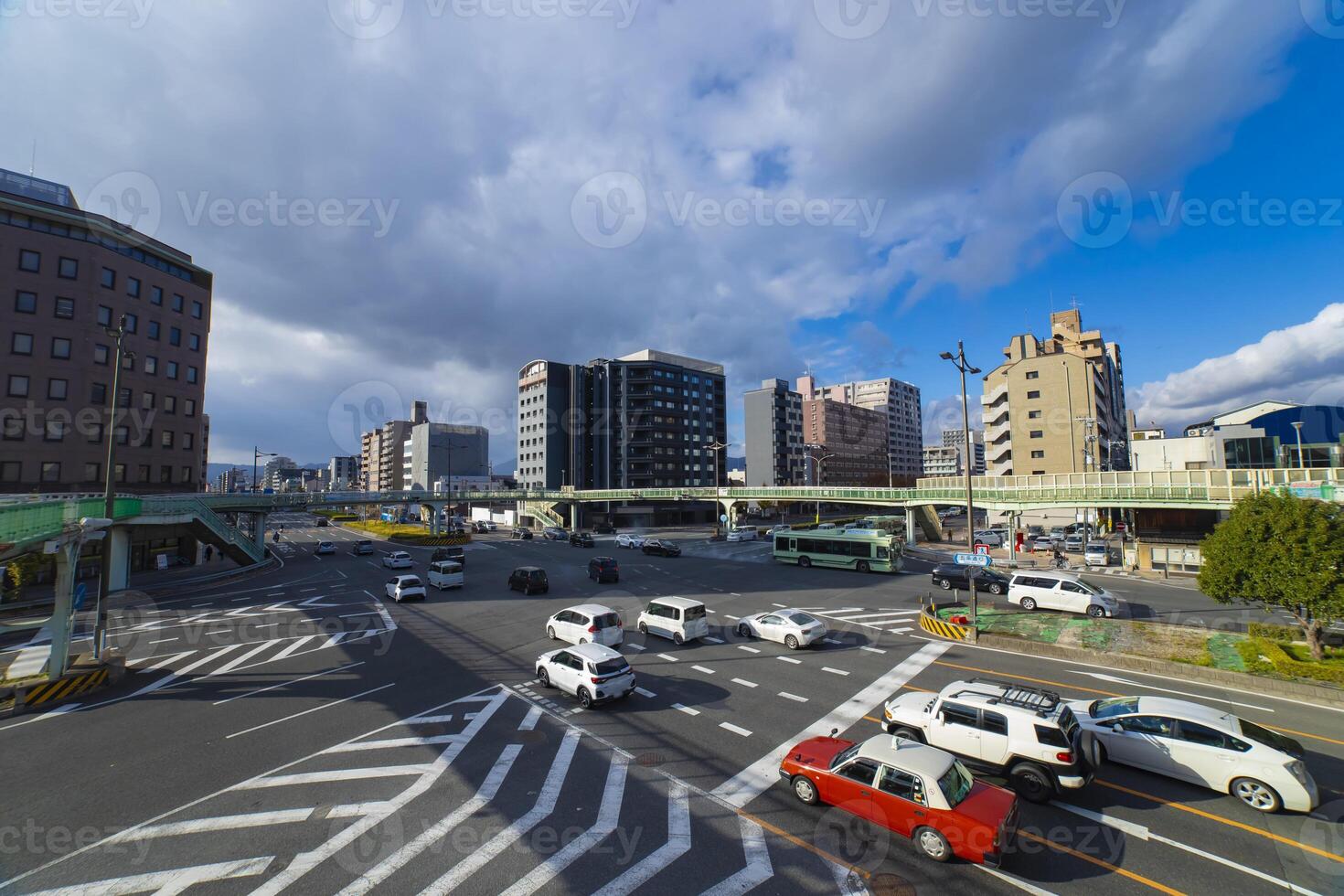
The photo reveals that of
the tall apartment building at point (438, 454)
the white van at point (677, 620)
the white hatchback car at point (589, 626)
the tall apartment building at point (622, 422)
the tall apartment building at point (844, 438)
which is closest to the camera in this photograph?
the white hatchback car at point (589, 626)

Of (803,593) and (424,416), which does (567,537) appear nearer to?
(803,593)

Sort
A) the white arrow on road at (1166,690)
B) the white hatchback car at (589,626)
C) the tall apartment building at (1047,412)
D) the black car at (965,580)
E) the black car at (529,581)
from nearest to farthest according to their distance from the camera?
the white arrow on road at (1166,690)
the white hatchback car at (589,626)
the black car at (965,580)
the black car at (529,581)
the tall apartment building at (1047,412)

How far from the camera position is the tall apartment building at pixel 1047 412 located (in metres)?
72.2

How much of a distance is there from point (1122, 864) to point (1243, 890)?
55.4 inches

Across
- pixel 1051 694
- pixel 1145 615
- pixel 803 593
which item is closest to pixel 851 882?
pixel 1051 694

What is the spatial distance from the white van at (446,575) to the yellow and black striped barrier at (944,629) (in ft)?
85.6

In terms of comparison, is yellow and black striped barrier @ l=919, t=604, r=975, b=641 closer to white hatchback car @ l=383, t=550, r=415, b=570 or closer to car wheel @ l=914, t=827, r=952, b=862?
car wheel @ l=914, t=827, r=952, b=862

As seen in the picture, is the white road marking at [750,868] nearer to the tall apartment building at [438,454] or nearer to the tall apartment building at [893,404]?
the tall apartment building at [438,454]

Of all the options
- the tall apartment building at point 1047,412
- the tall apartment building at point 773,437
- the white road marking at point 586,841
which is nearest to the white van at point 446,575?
the white road marking at point 586,841

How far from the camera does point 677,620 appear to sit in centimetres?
2108

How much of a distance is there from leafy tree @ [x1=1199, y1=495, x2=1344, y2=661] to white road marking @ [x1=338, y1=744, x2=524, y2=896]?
22446mm

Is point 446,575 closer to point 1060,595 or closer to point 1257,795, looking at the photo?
point 1060,595

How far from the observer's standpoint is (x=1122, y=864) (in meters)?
8.38

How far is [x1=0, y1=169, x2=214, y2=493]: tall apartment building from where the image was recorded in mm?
38688
